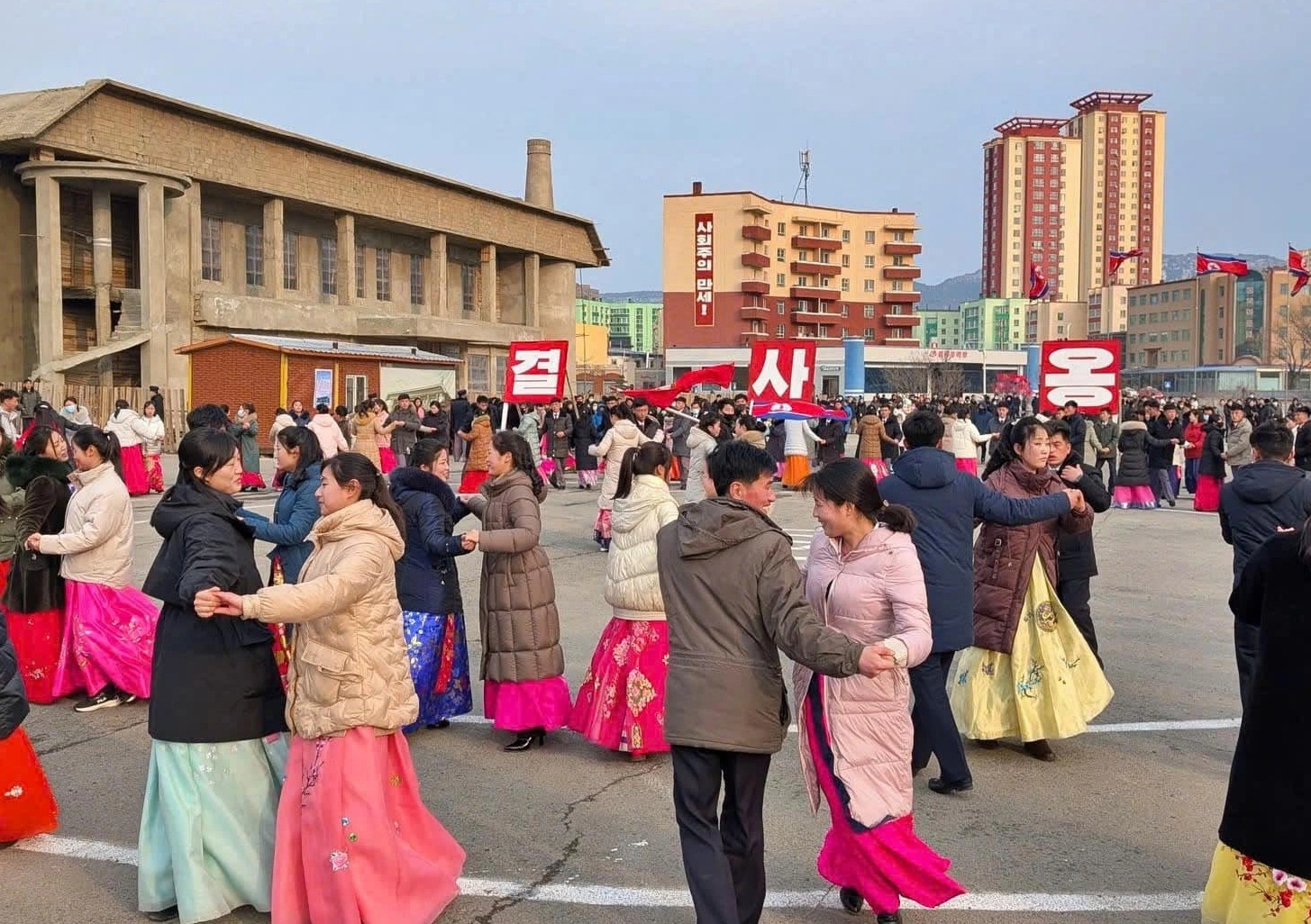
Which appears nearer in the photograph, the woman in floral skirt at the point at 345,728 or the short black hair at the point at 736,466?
the short black hair at the point at 736,466

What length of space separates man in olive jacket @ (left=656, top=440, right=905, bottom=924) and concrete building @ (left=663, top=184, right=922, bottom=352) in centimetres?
8093

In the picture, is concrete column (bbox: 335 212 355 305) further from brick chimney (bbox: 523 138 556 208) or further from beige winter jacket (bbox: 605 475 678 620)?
beige winter jacket (bbox: 605 475 678 620)

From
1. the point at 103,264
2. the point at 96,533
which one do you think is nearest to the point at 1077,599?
the point at 96,533

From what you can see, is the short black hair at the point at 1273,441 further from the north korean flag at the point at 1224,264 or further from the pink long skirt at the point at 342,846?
the north korean flag at the point at 1224,264

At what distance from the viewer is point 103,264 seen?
1400 inches

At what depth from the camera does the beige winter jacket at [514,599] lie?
6086 mm

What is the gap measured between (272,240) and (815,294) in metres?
57.7

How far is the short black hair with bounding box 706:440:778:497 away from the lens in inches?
143

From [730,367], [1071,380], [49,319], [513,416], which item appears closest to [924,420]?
[1071,380]

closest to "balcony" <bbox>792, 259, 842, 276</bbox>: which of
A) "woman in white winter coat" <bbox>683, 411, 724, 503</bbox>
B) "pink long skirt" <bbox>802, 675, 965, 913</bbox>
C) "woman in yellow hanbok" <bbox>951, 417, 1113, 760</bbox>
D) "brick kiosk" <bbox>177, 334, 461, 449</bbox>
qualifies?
"brick kiosk" <bbox>177, 334, 461, 449</bbox>

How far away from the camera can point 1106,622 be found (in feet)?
31.8

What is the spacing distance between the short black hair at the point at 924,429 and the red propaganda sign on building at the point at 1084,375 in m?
7.24

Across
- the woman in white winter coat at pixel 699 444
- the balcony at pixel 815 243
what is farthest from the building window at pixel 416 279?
the balcony at pixel 815 243

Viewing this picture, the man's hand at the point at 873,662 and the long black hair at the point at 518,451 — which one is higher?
the long black hair at the point at 518,451
